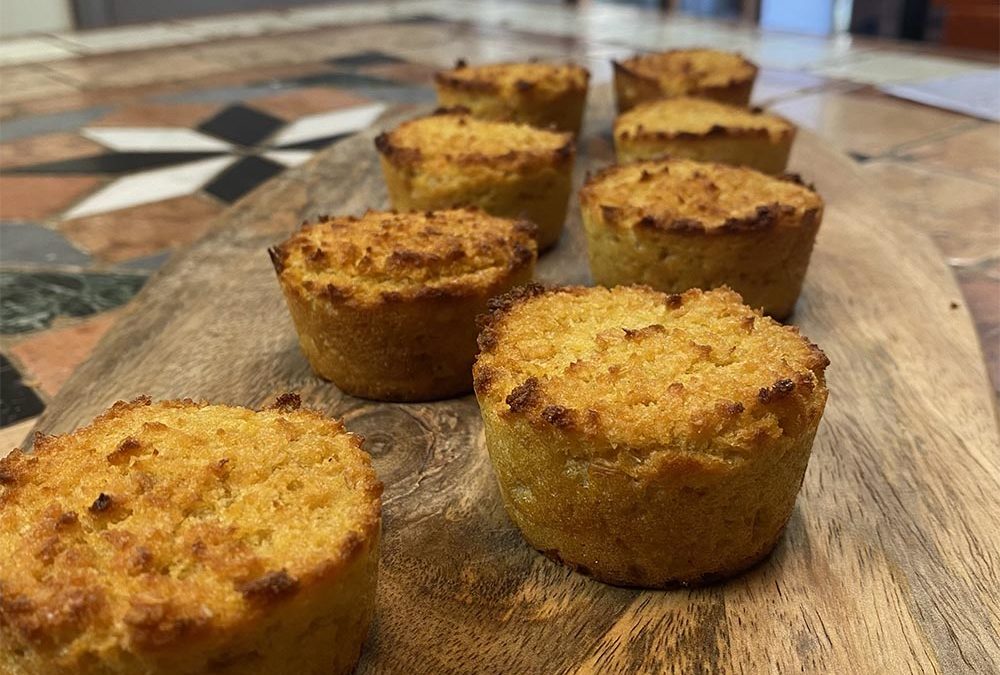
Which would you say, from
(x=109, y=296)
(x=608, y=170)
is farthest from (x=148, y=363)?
(x=608, y=170)

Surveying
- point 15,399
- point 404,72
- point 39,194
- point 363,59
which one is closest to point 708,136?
point 15,399

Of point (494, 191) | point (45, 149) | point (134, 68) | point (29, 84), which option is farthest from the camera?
point (134, 68)

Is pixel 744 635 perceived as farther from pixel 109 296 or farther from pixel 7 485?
Answer: pixel 109 296

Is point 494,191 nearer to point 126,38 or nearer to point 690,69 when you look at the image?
point 690,69

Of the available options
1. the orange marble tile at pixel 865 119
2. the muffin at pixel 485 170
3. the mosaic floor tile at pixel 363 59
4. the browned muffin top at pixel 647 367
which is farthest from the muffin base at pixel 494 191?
the mosaic floor tile at pixel 363 59

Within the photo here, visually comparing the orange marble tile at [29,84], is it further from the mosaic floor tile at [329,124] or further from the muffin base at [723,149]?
the muffin base at [723,149]

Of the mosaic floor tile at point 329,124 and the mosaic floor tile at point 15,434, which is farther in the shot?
the mosaic floor tile at point 329,124

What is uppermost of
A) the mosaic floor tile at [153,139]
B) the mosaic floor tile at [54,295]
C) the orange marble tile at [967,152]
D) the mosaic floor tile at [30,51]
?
the mosaic floor tile at [30,51]

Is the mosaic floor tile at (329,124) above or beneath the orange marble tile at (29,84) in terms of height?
beneath
